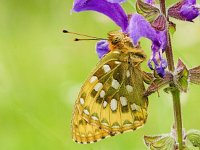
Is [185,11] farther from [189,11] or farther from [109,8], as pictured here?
[109,8]

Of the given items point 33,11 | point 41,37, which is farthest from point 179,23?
point 33,11

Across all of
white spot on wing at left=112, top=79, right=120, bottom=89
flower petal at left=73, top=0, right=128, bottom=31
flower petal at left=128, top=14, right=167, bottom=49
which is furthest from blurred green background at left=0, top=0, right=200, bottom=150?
flower petal at left=128, top=14, right=167, bottom=49

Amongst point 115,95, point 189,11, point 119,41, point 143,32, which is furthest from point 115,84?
point 189,11

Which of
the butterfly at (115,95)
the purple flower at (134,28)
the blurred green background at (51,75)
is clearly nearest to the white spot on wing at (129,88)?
the butterfly at (115,95)

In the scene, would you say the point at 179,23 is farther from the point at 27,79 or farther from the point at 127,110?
the point at 127,110

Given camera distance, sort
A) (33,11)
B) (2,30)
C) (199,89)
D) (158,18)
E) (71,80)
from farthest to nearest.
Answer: (33,11) → (2,30) → (71,80) → (199,89) → (158,18)

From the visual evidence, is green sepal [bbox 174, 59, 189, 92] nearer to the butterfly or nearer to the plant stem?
the plant stem

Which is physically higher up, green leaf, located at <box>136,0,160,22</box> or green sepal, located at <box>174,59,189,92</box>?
green leaf, located at <box>136,0,160,22</box>
